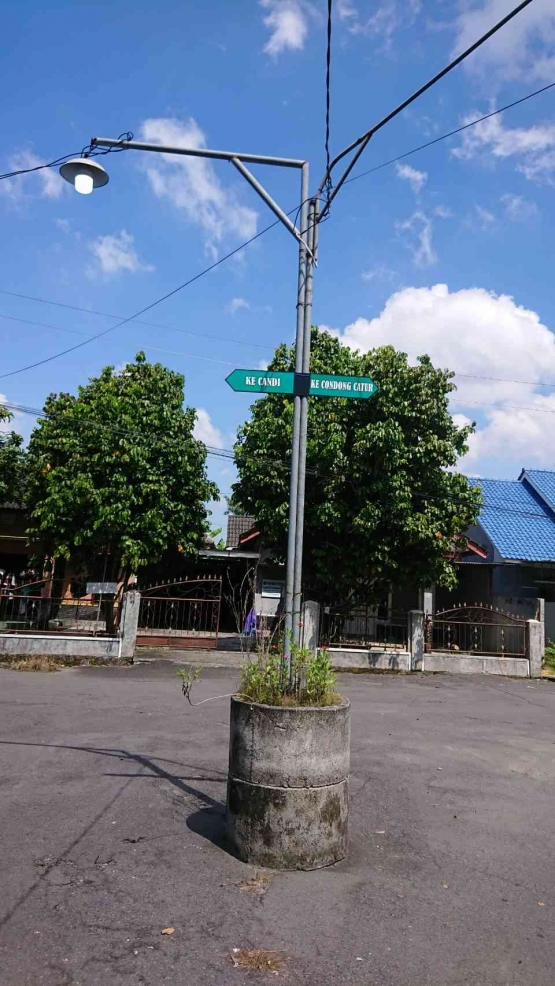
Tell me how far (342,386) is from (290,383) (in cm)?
47

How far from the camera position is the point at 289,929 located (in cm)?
368

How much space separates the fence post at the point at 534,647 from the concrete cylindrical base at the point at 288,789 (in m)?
13.3

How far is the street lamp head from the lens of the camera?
6884mm

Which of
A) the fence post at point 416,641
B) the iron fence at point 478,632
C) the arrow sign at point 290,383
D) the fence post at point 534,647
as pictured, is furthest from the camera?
the iron fence at point 478,632

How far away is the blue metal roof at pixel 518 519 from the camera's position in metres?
22.2

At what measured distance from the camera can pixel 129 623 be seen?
600 inches

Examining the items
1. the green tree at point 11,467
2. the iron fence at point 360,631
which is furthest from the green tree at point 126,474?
the iron fence at point 360,631

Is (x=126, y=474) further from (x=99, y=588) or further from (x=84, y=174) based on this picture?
(x=84, y=174)

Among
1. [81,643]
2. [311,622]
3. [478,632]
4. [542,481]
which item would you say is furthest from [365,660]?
[542,481]

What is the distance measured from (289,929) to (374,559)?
1302 centimetres

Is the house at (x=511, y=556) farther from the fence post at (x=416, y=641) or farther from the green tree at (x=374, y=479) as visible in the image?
the fence post at (x=416, y=641)

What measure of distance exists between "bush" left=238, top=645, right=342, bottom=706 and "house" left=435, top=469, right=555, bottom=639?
54.5ft

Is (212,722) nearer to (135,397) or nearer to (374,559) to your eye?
(374,559)

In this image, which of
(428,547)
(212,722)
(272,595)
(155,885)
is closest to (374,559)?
(428,547)
